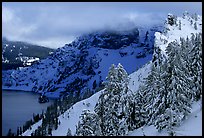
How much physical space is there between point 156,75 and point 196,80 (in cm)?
536

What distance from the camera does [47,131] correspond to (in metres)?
150

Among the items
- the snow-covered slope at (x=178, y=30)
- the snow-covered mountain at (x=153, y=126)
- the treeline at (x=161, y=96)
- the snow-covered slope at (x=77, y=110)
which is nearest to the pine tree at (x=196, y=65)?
the treeline at (x=161, y=96)

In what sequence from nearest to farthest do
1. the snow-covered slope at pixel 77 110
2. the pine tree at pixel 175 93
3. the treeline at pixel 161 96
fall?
1. the pine tree at pixel 175 93
2. the treeline at pixel 161 96
3. the snow-covered slope at pixel 77 110

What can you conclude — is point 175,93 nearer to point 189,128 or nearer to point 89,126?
point 189,128

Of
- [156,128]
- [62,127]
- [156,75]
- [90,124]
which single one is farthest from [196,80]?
[62,127]

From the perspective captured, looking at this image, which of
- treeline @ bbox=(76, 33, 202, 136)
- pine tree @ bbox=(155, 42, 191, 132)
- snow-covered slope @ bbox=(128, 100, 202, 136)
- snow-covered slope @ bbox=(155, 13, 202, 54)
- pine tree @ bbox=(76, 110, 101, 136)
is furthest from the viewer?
snow-covered slope @ bbox=(155, 13, 202, 54)

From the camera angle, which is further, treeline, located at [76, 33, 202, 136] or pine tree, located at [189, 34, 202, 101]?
pine tree, located at [189, 34, 202, 101]

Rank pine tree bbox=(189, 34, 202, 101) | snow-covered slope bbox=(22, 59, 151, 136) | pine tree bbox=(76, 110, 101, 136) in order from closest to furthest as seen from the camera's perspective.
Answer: pine tree bbox=(76, 110, 101, 136)
pine tree bbox=(189, 34, 202, 101)
snow-covered slope bbox=(22, 59, 151, 136)

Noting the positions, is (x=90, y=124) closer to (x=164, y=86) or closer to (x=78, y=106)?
(x=164, y=86)

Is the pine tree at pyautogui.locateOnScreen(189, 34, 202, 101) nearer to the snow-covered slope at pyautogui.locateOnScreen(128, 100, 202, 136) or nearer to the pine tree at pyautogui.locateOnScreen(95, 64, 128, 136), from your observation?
the snow-covered slope at pyautogui.locateOnScreen(128, 100, 202, 136)

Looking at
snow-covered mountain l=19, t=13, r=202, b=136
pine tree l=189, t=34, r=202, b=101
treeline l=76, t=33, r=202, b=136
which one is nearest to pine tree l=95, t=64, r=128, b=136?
treeline l=76, t=33, r=202, b=136

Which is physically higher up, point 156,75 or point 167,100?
point 156,75

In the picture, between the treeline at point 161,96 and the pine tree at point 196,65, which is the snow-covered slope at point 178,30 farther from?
the treeline at point 161,96

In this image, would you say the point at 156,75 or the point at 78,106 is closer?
the point at 156,75
